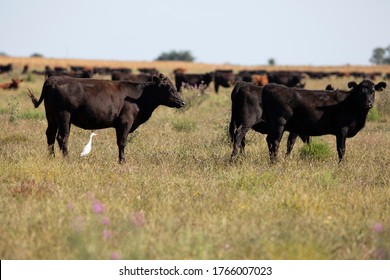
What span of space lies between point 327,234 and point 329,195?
76.1 inches

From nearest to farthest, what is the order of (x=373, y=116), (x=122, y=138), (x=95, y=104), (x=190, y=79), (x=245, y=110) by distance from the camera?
(x=95, y=104) < (x=122, y=138) < (x=245, y=110) < (x=373, y=116) < (x=190, y=79)

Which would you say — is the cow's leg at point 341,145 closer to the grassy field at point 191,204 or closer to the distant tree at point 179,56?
the grassy field at point 191,204

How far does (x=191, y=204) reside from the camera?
277 inches

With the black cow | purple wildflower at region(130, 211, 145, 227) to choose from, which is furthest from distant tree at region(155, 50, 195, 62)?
purple wildflower at region(130, 211, 145, 227)

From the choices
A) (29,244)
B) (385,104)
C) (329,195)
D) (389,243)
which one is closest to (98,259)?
(29,244)

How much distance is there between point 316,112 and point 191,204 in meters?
4.30

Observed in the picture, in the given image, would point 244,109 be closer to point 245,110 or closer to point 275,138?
point 245,110

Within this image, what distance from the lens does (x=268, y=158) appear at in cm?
1086

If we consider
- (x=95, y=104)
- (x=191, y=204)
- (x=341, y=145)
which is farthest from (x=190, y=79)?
(x=191, y=204)

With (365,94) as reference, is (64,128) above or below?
below

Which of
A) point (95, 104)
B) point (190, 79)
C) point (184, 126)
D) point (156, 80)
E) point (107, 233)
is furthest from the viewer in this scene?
point (190, 79)

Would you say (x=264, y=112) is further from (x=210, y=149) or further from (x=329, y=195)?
(x=329, y=195)

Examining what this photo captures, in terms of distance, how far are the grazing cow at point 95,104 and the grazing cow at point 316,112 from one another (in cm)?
206

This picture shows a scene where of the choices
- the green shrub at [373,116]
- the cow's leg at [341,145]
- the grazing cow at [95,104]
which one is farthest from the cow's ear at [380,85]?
the green shrub at [373,116]
